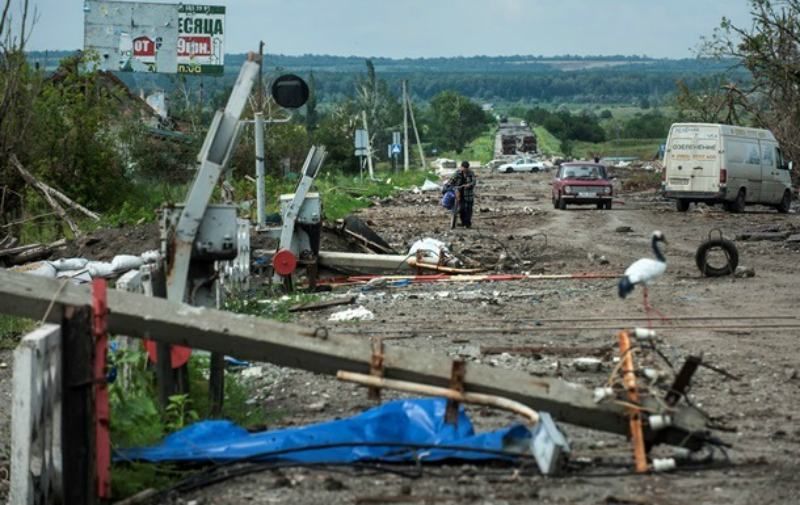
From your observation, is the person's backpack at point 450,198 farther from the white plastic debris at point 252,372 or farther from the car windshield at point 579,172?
the white plastic debris at point 252,372

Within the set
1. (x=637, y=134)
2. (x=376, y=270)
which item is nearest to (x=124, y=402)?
(x=376, y=270)

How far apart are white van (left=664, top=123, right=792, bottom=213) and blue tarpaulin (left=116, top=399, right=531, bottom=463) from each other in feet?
108

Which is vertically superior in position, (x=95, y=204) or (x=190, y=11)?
(x=190, y=11)

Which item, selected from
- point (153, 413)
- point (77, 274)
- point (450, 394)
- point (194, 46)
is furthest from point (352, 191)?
point (450, 394)

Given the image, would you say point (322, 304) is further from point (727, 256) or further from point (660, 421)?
point (660, 421)

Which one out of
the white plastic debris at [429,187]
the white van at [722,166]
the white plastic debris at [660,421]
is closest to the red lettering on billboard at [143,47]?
the white van at [722,166]

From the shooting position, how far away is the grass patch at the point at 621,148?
142 metres

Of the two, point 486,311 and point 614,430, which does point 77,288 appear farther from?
point 486,311

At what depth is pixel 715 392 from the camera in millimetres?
10852

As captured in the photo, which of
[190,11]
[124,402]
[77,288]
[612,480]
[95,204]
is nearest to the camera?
[612,480]

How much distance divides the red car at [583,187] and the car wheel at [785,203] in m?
5.26

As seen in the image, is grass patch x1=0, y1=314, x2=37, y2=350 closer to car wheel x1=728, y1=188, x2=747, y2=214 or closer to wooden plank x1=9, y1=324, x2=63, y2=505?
wooden plank x1=9, y1=324, x2=63, y2=505

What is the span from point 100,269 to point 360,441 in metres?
11.4

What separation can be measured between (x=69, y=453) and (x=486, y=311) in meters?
9.58
